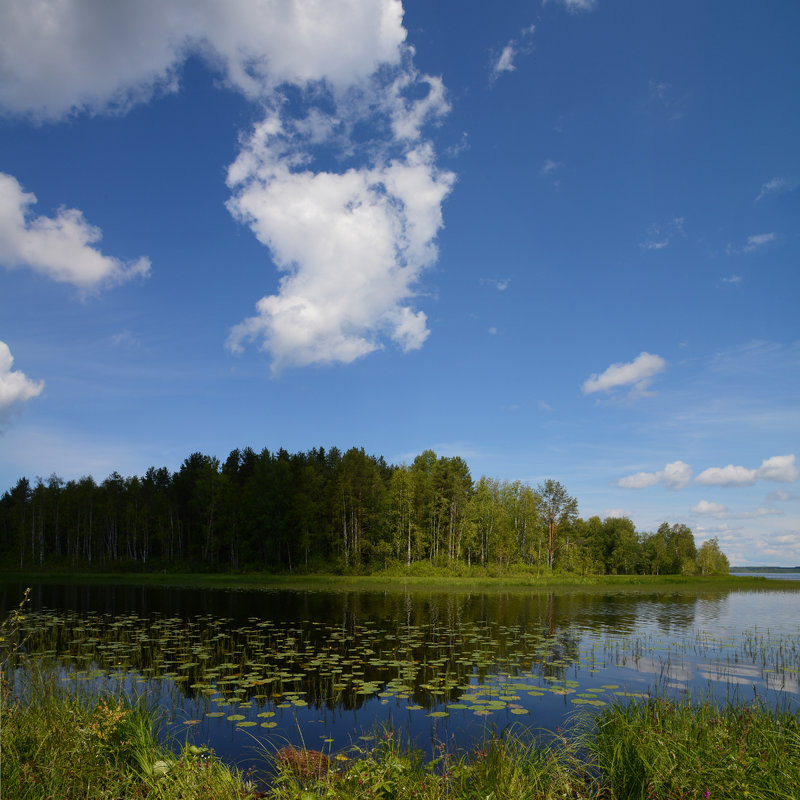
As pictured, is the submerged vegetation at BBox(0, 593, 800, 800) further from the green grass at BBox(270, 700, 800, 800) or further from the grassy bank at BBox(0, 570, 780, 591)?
the grassy bank at BBox(0, 570, 780, 591)

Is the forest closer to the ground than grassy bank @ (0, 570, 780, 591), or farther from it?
farther from it

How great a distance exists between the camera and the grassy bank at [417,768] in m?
6.39

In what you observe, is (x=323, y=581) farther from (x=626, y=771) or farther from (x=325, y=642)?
(x=626, y=771)

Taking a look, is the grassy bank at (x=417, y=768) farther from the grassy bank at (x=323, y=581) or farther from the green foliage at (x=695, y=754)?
the grassy bank at (x=323, y=581)

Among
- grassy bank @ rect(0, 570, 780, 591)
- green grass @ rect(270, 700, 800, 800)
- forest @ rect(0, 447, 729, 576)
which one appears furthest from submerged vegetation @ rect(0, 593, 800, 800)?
forest @ rect(0, 447, 729, 576)

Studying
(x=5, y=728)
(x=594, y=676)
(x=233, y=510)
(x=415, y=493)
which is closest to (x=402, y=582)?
(x=415, y=493)

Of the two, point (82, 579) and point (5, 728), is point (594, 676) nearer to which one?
point (5, 728)

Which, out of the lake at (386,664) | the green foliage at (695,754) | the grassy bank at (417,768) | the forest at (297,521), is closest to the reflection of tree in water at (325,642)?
the lake at (386,664)

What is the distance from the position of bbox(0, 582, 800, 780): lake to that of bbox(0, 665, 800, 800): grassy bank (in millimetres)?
2223

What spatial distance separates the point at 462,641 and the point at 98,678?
14030mm

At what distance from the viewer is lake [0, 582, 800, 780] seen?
1202cm

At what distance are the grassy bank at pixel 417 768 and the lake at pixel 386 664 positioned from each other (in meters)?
2.22

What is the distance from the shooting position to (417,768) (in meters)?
7.48

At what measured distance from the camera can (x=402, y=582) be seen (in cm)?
6091
